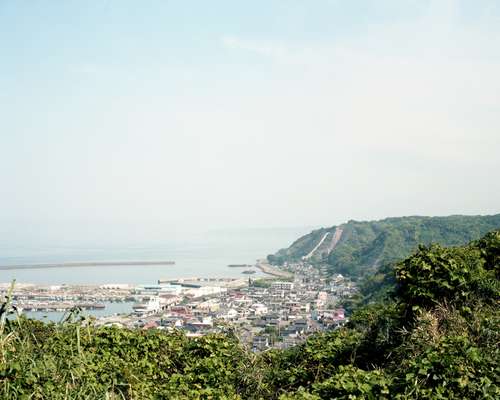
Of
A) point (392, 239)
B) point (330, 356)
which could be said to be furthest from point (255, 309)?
point (392, 239)

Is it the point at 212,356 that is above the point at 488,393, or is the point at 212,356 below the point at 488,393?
below

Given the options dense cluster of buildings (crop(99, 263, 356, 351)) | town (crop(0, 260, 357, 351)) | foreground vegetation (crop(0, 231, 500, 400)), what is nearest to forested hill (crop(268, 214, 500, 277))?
town (crop(0, 260, 357, 351))

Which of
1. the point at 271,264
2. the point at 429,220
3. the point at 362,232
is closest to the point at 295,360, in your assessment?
the point at 429,220

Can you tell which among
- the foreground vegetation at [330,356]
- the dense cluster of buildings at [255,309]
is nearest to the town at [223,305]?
the dense cluster of buildings at [255,309]

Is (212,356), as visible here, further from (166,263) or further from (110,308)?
(166,263)

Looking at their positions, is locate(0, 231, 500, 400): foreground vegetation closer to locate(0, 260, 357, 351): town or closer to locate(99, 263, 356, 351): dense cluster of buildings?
locate(0, 260, 357, 351): town

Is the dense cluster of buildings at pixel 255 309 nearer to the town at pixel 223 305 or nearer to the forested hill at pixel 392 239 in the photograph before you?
the town at pixel 223 305
